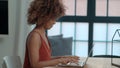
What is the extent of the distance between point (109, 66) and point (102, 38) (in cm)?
234

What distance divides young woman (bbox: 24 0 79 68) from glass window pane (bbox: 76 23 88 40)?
7.46 feet

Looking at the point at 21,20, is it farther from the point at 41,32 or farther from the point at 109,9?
the point at 41,32

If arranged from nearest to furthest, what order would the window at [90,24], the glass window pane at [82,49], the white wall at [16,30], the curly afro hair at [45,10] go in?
1. the curly afro hair at [45,10]
2. the white wall at [16,30]
3. the window at [90,24]
4. the glass window pane at [82,49]

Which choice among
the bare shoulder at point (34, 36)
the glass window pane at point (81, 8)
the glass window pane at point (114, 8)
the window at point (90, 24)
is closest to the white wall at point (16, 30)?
the window at point (90, 24)

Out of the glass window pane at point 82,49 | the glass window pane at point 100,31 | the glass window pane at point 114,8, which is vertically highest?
the glass window pane at point 114,8

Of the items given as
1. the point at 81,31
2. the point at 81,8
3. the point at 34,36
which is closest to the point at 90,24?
the point at 81,31

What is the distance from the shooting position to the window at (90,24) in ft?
14.4

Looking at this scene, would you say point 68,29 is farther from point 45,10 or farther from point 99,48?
point 45,10

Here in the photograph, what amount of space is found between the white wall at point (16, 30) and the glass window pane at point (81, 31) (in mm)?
866

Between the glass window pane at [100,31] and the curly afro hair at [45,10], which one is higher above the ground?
the curly afro hair at [45,10]

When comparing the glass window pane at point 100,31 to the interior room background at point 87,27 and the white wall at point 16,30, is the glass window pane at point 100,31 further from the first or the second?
the white wall at point 16,30

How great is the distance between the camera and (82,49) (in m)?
4.53

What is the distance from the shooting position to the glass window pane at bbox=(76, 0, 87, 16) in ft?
14.5

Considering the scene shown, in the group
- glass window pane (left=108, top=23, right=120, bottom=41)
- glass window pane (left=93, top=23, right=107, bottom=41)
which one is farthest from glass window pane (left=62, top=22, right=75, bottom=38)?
glass window pane (left=108, top=23, right=120, bottom=41)
